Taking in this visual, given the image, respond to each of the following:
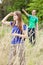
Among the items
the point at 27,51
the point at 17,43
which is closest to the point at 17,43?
the point at 17,43

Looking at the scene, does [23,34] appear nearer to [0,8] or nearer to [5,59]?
[5,59]

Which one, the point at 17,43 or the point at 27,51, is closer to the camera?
the point at 27,51

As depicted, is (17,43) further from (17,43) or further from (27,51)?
(27,51)

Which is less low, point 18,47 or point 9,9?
point 18,47

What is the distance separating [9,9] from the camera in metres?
33.6

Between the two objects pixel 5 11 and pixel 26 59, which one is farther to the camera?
pixel 5 11

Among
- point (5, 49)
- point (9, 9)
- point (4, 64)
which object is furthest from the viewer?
point (9, 9)

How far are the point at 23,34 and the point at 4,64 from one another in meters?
0.76

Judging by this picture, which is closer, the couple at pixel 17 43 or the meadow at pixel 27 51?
the couple at pixel 17 43

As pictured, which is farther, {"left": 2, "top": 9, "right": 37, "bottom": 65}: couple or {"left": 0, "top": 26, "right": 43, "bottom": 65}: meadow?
{"left": 0, "top": 26, "right": 43, "bottom": 65}: meadow

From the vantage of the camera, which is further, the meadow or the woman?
the meadow

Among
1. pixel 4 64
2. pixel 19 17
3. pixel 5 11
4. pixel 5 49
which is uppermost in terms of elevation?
pixel 19 17

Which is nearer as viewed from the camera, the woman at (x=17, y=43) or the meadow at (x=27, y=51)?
the woman at (x=17, y=43)

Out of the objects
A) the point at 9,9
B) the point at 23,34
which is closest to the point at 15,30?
the point at 23,34
